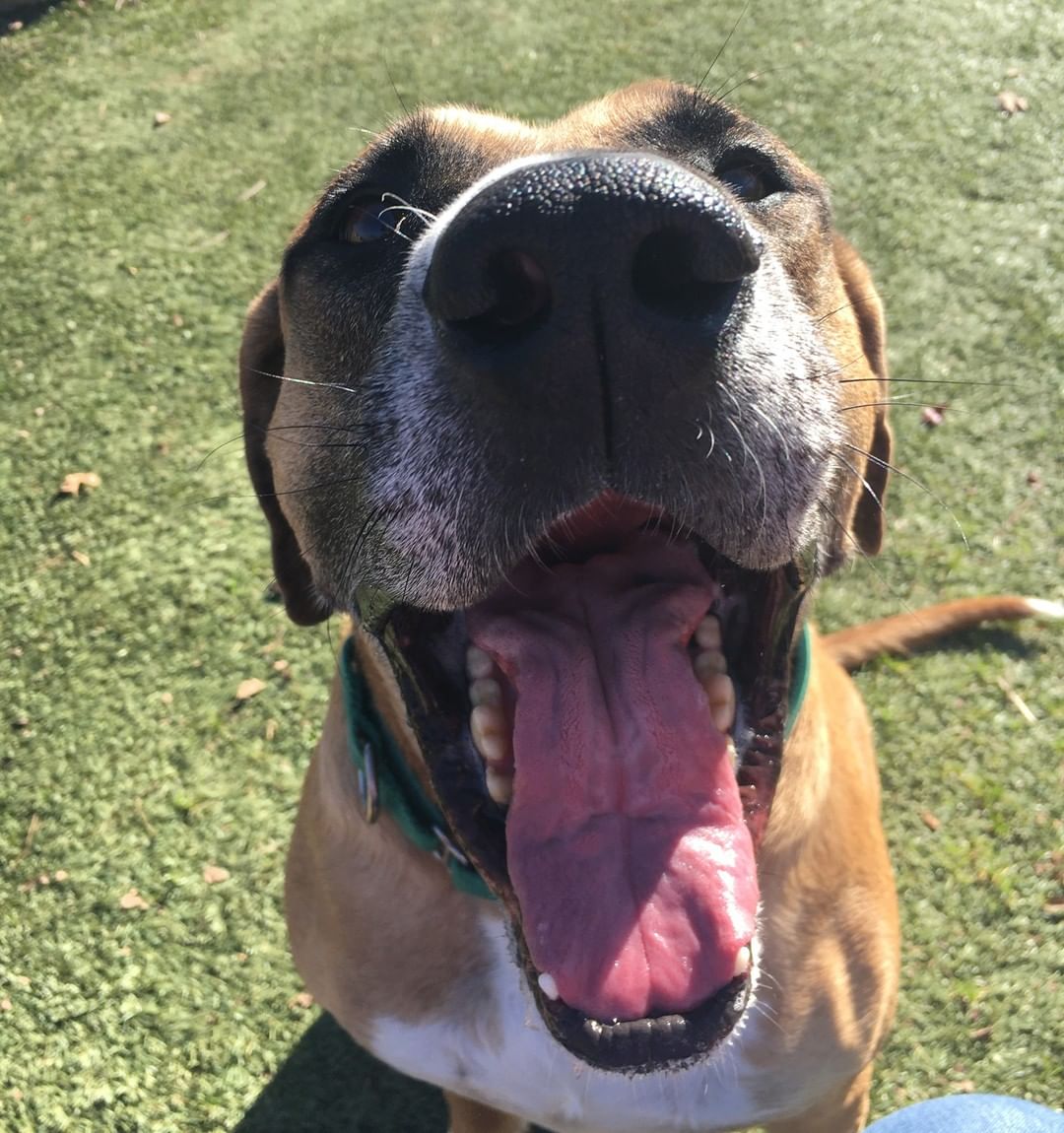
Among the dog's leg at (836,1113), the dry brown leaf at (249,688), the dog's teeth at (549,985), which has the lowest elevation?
the dry brown leaf at (249,688)

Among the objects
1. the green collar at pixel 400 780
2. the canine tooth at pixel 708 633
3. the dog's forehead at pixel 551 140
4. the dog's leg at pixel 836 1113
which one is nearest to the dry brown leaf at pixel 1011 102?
the dog's forehead at pixel 551 140

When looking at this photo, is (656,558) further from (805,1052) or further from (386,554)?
(805,1052)

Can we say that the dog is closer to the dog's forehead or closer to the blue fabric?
the dog's forehead

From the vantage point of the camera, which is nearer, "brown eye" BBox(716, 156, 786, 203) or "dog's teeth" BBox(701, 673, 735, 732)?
"dog's teeth" BBox(701, 673, 735, 732)

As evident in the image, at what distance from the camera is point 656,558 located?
5.90 feet

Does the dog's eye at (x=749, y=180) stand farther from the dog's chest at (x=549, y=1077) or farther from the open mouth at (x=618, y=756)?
the dog's chest at (x=549, y=1077)

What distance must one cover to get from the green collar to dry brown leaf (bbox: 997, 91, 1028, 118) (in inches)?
195

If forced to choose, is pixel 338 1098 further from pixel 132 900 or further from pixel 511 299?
pixel 511 299

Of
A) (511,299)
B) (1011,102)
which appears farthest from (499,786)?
(1011,102)

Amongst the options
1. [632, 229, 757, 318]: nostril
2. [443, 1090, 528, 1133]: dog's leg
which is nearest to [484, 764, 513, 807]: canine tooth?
[632, 229, 757, 318]: nostril

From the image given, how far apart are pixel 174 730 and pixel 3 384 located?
2329 millimetres

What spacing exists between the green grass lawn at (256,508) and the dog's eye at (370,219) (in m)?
2.15

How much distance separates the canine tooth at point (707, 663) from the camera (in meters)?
1.79

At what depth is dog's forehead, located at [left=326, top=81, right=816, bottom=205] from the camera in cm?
185
